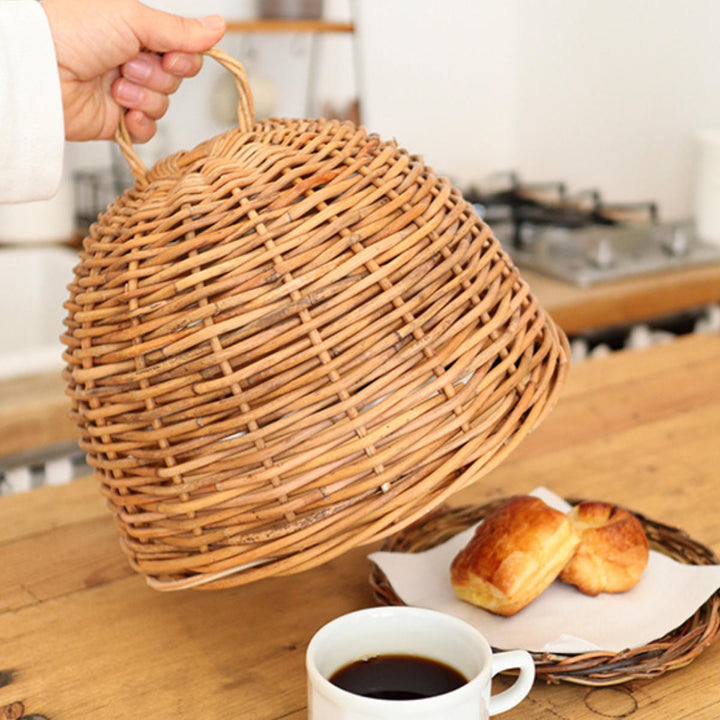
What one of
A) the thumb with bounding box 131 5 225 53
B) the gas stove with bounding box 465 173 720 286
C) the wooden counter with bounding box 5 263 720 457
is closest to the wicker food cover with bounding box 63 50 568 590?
the thumb with bounding box 131 5 225 53

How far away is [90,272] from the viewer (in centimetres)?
63

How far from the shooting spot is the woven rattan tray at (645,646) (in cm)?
60

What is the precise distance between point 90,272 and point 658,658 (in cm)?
45

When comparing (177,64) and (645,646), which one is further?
(177,64)

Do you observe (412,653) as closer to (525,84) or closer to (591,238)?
(591,238)

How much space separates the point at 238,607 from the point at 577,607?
0.84 feet

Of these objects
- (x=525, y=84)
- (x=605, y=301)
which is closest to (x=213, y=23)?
(x=605, y=301)

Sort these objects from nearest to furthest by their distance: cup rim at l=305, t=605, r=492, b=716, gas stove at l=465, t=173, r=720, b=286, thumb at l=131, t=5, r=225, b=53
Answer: cup rim at l=305, t=605, r=492, b=716
thumb at l=131, t=5, r=225, b=53
gas stove at l=465, t=173, r=720, b=286

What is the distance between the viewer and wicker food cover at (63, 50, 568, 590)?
558mm

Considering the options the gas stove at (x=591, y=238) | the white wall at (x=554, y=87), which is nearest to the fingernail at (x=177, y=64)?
the gas stove at (x=591, y=238)

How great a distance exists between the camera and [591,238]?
6.77ft

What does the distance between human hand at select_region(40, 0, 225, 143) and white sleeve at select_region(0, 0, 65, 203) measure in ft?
0.15

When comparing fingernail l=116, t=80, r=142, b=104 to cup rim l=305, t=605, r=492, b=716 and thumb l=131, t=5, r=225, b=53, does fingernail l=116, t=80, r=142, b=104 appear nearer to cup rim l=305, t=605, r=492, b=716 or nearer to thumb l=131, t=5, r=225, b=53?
thumb l=131, t=5, r=225, b=53

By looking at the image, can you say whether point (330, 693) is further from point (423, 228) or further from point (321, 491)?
point (423, 228)
